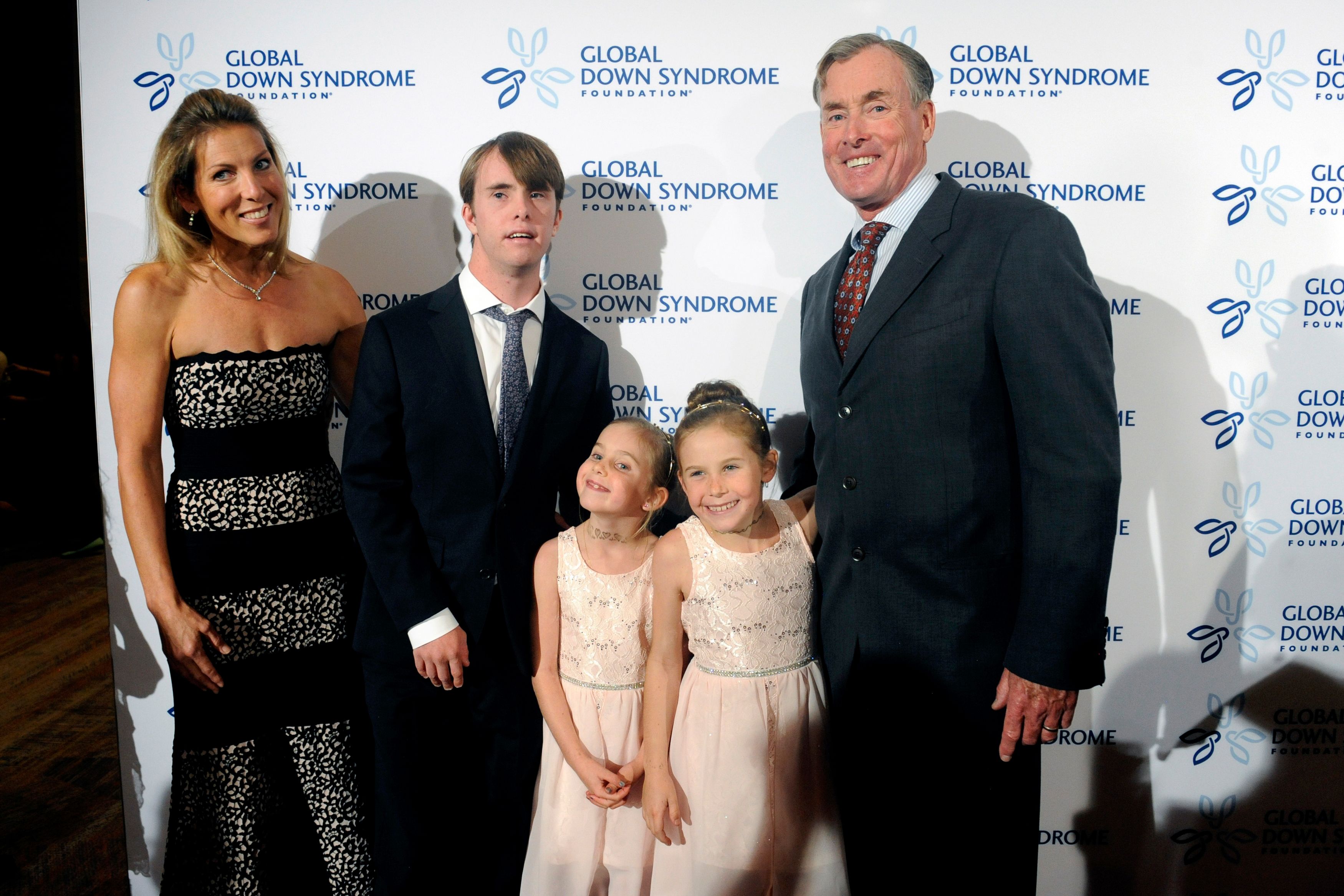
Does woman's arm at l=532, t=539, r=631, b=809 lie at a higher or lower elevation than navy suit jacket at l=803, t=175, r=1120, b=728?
lower

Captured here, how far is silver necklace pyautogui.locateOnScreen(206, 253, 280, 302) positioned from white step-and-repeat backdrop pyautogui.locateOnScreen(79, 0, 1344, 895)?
464mm

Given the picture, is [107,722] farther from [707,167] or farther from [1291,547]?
[1291,547]

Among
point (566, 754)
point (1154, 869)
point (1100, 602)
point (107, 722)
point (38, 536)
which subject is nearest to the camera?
point (1100, 602)

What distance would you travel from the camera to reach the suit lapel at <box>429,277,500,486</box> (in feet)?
6.32

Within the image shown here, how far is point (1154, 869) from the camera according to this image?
2.62 m

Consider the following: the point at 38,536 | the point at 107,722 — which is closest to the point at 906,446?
the point at 107,722

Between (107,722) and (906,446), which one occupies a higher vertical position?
(906,446)

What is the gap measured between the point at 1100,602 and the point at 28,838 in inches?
135

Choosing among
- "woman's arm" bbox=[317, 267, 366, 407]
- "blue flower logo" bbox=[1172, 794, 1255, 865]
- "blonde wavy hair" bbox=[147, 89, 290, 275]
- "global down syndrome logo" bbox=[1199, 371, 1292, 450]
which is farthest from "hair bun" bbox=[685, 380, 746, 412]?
"blue flower logo" bbox=[1172, 794, 1255, 865]

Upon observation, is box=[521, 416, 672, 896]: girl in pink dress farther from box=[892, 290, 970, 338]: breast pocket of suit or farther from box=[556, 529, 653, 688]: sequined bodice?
box=[892, 290, 970, 338]: breast pocket of suit

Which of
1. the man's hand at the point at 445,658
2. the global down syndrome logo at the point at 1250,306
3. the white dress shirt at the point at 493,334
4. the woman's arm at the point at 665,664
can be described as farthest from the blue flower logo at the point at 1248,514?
the man's hand at the point at 445,658

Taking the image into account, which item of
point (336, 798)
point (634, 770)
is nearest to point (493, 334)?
point (634, 770)

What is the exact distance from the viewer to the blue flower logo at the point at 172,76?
2.37 meters

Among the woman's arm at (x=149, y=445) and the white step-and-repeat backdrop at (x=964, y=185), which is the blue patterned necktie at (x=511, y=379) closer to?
the white step-and-repeat backdrop at (x=964, y=185)
